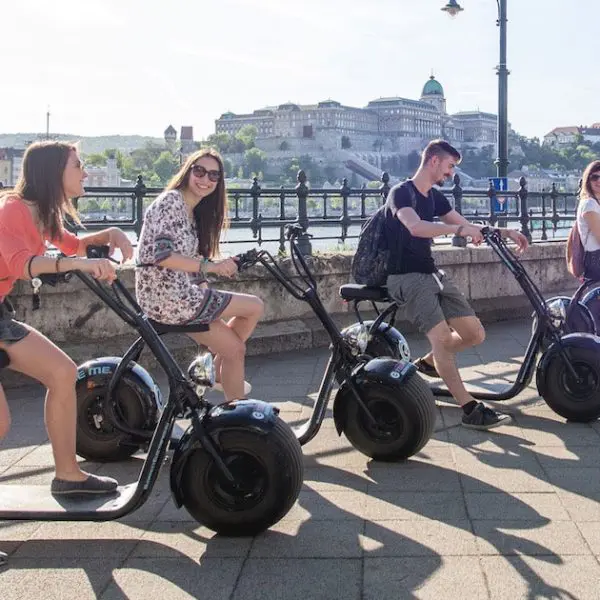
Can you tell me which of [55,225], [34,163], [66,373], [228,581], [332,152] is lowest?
[228,581]

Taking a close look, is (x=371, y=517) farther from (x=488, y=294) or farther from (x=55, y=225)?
(x=488, y=294)

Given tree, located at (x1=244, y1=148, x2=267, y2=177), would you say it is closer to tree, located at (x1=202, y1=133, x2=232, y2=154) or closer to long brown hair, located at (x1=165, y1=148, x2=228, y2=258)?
tree, located at (x1=202, y1=133, x2=232, y2=154)

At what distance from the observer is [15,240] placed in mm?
3896

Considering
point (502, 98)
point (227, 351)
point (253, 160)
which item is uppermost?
point (253, 160)

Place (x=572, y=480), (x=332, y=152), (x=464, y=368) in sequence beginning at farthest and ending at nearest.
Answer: (x=332, y=152) < (x=464, y=368) < (x=572, y=480)

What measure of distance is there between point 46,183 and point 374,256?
100 inches

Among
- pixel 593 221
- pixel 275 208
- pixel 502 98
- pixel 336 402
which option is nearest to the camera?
pixel 336 402

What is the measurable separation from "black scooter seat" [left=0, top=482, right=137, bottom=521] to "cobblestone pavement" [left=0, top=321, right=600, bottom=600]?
14 centimetres

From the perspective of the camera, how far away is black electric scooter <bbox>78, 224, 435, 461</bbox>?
4988mm

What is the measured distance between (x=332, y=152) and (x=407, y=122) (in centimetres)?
2135

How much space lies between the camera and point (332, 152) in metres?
179

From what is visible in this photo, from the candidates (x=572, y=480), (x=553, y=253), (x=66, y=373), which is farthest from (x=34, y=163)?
(x=553, y=253)

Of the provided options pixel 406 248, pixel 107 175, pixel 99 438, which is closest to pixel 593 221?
pixel 406 248

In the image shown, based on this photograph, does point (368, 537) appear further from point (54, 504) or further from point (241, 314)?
point (241, 314)
